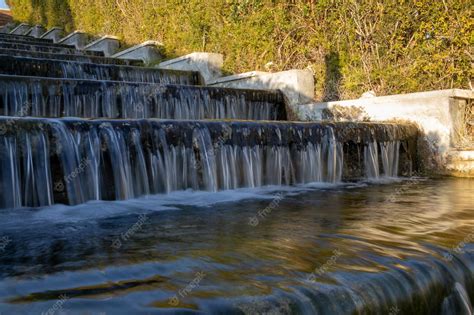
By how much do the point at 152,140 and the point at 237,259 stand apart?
2819 mm

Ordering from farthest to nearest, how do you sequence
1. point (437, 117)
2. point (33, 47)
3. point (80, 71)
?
point (33, 47), point (80, 71), point (437, 117)

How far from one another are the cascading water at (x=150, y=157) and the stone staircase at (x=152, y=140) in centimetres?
1

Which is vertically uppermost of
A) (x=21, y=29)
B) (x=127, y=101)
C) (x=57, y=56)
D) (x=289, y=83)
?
(x=21, y=29)

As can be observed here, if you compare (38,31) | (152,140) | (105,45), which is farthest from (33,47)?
(38,31)

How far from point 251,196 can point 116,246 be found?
2556 mm

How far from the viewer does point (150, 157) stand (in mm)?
5137

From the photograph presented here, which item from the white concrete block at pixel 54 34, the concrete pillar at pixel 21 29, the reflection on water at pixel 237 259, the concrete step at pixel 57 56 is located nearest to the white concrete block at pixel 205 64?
the concrete step at pixel 57 56

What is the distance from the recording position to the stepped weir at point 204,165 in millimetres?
2367

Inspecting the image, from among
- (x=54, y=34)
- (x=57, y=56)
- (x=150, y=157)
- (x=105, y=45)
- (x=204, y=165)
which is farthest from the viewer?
(x=54, y=34)

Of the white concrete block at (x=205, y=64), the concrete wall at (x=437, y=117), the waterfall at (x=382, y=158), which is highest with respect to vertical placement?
the white concrete block at (x=205, y=64)

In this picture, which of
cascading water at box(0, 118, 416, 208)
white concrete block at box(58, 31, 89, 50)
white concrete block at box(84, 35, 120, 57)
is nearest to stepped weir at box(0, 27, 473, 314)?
cascading water at box(0, 118, 416, 208)

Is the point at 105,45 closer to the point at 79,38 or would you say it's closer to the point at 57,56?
the point at 79,38

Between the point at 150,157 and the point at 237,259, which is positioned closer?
the point at 237,259

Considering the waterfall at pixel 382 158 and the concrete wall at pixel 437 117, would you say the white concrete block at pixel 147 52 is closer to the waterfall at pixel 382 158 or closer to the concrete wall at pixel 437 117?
the concrete wall at pixel 437 117
